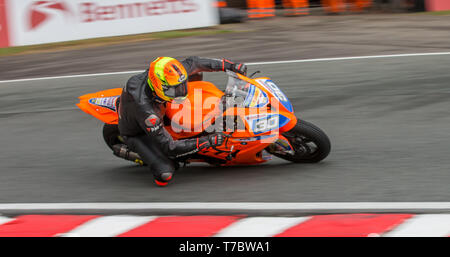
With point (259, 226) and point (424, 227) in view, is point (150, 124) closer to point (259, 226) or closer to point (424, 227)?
point (259, 226)

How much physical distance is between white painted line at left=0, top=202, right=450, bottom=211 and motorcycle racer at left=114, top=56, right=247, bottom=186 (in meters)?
0.45

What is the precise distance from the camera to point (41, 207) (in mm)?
5242

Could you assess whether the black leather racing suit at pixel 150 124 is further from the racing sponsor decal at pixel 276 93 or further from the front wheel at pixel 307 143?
the front wheel at pixel 307 143

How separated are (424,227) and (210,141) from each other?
74.4 inches

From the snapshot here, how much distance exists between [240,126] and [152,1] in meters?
10.3

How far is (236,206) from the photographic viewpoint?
489 cm

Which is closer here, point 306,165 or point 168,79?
point 168,79

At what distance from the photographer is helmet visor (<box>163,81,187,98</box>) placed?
488cm

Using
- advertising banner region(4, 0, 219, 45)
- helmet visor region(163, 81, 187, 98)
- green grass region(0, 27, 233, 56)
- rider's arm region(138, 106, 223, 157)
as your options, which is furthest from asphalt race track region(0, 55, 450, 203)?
advertising banner region(4, 0, 219, 45)

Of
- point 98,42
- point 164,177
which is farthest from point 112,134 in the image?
point 98,42

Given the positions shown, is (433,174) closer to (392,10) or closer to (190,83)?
(190,83)

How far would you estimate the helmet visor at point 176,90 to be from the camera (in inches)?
192
